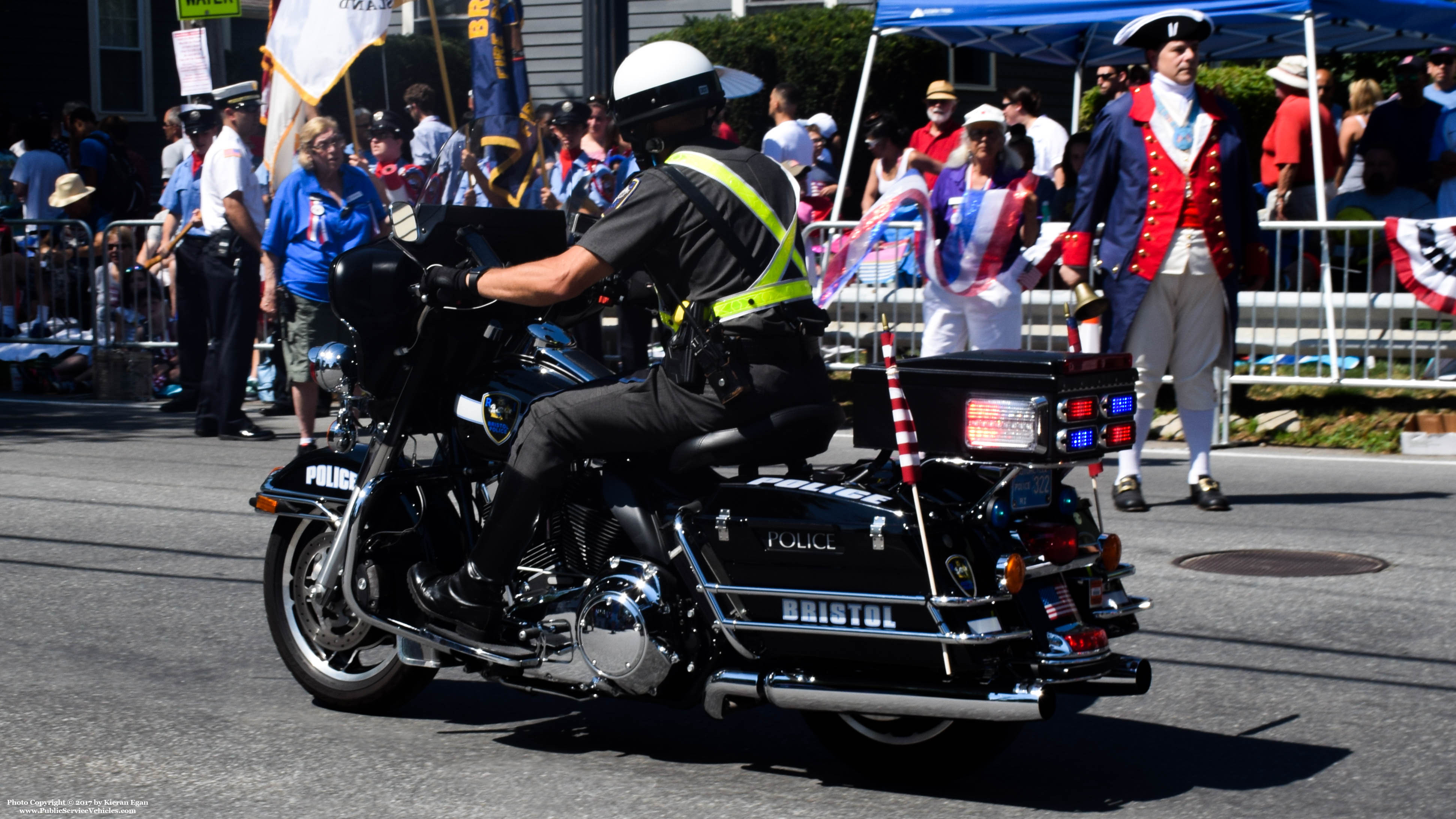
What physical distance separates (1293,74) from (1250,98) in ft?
21.5

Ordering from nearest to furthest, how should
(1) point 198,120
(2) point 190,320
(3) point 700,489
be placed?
1. (3) point 700,489
2. (1) point 198,120
3. (2) point 190,320

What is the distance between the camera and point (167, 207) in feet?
43.5

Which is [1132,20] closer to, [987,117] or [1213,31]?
[1213,31]

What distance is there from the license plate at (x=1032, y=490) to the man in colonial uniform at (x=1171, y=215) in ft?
12.8

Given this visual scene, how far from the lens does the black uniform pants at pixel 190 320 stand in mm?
12398

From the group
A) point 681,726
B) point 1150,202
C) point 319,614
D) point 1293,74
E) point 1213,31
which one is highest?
point 1213,31

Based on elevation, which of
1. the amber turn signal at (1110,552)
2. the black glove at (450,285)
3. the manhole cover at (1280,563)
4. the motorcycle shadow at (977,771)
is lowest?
the motorcycle shadow at (977,771)

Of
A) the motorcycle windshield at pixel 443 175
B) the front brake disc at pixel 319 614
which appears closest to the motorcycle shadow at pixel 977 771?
the front brake disc at pixel 319 614

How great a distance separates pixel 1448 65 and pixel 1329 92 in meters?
0.91

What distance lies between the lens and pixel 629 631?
4461 mm

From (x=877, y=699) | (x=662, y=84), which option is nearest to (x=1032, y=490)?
(x=877, y=699)

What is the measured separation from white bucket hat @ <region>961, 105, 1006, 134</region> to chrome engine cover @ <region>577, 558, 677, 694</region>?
5301mm

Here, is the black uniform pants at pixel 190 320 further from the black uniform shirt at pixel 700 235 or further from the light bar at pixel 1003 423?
the light bar at pixel 1003 423

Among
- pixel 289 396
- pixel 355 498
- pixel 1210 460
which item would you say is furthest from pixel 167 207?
pixel 355 498
